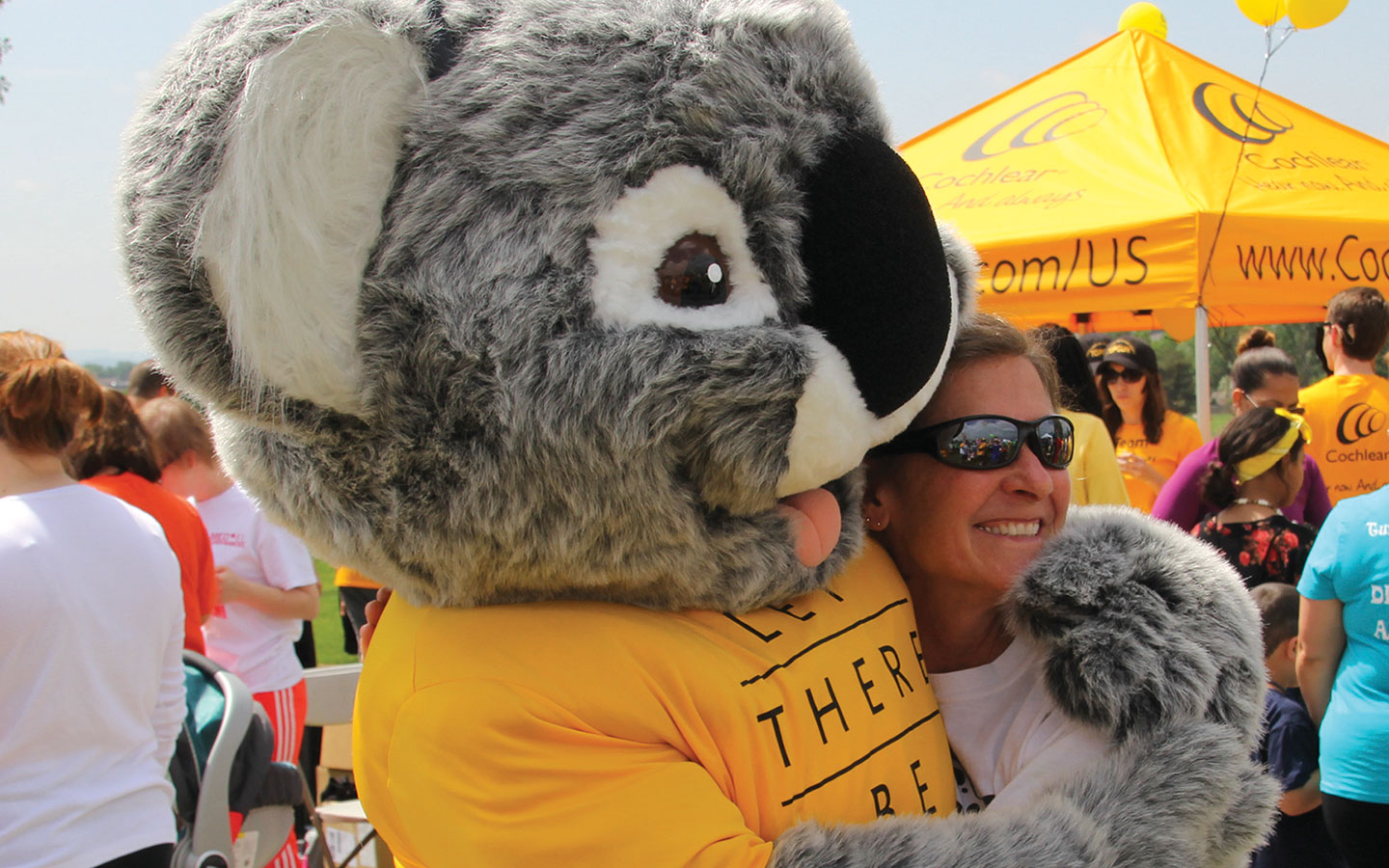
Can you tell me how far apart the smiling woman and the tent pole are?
370 cm

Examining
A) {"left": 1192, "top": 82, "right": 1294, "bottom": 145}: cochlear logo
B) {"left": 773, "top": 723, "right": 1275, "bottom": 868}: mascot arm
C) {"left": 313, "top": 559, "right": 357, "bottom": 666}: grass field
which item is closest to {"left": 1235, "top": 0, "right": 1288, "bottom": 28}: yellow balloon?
{"left": 1192, "top": 82, "right": 1294, "bottom": 145}: cochlear logo

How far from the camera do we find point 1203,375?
18.4ft

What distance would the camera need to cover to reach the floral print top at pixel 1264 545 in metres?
3.92

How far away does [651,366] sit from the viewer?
1.13m

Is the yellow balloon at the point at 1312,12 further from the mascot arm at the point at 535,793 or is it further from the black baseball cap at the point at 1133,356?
the mascot arm at the point at 535,793

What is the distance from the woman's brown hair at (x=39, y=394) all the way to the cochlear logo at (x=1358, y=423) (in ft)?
16.0

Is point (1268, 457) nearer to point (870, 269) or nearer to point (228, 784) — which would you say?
point (870, 269)

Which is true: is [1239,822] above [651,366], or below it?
A: below

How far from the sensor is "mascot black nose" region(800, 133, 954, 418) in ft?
4.06

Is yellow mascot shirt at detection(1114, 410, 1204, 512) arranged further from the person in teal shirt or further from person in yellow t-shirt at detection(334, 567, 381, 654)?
person in yellow t-shirt at detection(334, 567, 381, 654)

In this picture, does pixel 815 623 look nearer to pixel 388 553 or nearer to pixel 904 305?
pixel 904 305

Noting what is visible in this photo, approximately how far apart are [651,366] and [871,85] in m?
0.52

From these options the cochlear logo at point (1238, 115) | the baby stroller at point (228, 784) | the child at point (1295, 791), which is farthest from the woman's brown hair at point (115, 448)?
the cochlear logo at point (1238, 115)

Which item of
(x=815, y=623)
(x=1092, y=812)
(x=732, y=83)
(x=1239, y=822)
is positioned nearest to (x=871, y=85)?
(x=732, y=83)
